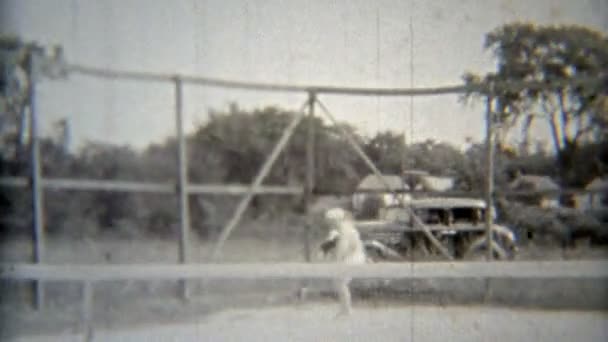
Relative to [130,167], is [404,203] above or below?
below

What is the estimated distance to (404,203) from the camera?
3.46 metres

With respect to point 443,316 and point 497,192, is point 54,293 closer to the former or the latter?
point 443,316

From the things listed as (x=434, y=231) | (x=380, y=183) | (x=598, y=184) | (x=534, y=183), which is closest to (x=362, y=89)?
(x=380, y=183)

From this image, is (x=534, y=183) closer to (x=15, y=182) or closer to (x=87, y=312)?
(x=87, y=312)

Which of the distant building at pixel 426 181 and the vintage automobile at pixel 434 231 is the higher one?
the distant building at pixel 426 181

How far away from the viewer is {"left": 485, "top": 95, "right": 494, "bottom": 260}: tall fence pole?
3.31 metres

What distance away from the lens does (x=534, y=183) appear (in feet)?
11.3

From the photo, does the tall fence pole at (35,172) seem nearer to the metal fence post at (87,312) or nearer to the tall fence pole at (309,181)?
the metal fence post at (87,312)

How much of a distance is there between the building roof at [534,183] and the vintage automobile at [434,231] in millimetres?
232

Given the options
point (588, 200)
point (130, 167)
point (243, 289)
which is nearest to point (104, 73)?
point (130, 167)

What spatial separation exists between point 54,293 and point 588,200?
123 inches

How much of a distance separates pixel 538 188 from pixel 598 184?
33 centimetres

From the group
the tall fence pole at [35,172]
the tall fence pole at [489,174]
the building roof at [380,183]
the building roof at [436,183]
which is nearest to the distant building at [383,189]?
the building roof at [380,183]

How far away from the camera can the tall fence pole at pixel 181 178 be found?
10.2 feet
